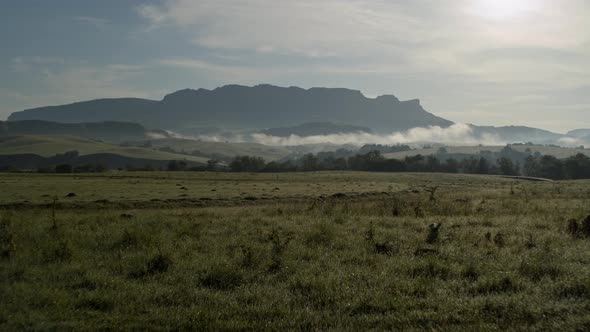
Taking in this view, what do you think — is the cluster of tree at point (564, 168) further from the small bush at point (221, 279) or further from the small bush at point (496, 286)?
the small bush at point (221, 279)

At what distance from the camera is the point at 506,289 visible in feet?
35.3

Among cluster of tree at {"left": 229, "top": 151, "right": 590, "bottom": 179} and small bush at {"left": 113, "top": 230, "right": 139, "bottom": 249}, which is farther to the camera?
cluster of tree at {"left": 229, "top": 151, "right": 590, "bottom": 179}

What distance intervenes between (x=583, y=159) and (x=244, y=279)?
175m

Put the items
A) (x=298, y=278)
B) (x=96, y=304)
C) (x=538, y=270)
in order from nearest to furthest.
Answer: (x=96, y=304) → (x=298, y=278) → (x=538, y=270)

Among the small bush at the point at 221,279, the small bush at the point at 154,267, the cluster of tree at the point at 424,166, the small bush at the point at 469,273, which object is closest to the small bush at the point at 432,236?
the small bush at the point at 469,273

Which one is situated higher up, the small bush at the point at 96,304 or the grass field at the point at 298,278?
the grass field at the point at 298,278

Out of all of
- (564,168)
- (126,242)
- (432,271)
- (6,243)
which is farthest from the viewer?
(564,168)

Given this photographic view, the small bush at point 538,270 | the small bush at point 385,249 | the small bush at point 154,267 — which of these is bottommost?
the small bush at point 154,267

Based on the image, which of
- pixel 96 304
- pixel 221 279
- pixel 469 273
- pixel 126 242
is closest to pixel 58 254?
pixel 126 242

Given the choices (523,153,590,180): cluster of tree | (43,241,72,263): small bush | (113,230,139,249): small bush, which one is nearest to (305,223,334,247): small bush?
(113,230,139,249): small bush

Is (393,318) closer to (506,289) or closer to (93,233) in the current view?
(506,289)

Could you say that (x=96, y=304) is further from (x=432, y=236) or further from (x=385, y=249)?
(x=432, y=236)

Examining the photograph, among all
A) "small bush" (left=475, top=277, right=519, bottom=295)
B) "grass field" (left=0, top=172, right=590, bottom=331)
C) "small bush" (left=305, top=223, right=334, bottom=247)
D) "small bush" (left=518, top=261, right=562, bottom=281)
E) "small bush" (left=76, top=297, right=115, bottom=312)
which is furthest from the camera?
"small bush" (left=305, top=223, right=334, bottom=247)

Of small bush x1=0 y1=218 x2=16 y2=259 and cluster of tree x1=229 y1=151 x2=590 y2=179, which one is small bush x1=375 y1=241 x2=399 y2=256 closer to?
small bush x1=0 y1=218 x2=16 y2=259
